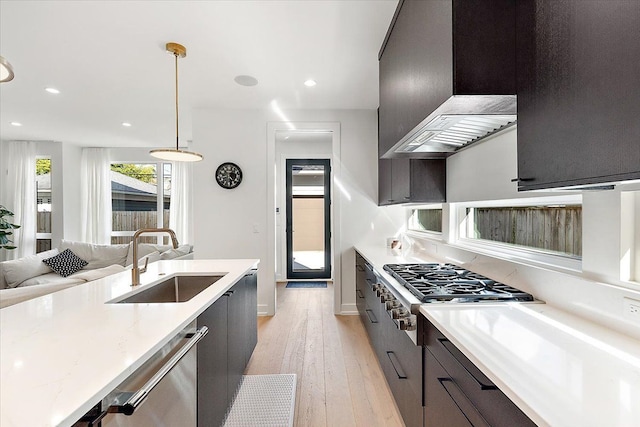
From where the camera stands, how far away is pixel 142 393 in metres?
0.89

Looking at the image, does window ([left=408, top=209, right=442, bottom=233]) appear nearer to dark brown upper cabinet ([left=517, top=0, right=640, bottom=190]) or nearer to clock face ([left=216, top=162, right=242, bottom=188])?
dark brown upper cabinet ([left=517, top=0, right=640, bottom=190])

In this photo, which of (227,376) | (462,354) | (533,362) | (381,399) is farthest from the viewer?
(381,399)

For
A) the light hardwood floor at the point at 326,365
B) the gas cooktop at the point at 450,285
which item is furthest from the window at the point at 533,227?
Answer: the light hardwood floor at the point at 326,365

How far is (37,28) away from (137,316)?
2.40 metres

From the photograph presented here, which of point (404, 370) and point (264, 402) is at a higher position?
point (404, 370)

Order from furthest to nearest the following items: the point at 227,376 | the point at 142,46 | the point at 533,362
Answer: the point at 142,46, the point at 227,376, the point at 533,362

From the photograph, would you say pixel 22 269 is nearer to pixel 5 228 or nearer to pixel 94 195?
pixel 5 228

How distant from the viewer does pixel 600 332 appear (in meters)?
1.12

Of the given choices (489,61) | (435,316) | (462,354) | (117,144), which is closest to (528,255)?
(435,316)

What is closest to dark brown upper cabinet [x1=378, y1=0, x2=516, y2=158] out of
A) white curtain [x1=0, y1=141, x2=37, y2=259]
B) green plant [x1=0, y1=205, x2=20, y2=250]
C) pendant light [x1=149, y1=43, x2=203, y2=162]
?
pendant light [x1=149, y1=43, x2=203, y2=162]

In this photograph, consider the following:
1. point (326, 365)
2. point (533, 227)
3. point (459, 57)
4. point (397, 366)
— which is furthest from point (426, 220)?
point (459, 57)

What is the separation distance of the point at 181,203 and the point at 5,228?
293 centimetres

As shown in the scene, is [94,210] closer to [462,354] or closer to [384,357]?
[384,357]

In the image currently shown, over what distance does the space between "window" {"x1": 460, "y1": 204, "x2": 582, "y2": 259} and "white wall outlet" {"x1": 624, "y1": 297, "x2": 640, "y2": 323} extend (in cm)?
37
